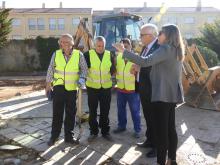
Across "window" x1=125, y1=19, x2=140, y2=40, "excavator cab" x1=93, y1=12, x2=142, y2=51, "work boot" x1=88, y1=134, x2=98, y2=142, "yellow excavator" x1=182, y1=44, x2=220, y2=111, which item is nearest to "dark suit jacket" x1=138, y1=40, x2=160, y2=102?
"work boot" x1=88, y1=134, x2=98, y2=142

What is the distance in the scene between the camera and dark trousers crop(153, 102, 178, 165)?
4.53 m

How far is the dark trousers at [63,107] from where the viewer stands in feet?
19.2

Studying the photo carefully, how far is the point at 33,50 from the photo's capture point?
94.2ft

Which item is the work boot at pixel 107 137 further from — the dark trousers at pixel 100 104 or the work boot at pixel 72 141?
the work boot at pixel 72 141

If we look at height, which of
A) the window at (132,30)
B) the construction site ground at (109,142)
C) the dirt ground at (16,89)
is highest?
the window at (132,30)

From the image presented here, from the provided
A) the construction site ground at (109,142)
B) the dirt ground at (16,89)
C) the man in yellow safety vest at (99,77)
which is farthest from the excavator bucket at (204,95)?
the dirt ground at (16,89)

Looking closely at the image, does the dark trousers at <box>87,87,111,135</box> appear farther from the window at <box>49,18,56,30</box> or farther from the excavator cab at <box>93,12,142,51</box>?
the window at <box>49,18,56,30</box>

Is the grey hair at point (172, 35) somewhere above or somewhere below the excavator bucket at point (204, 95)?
above

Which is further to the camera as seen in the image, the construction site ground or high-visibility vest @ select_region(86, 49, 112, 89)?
high-visibility vest @ select_region(86, 49, 112, 89)

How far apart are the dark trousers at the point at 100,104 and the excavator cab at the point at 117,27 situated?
21.1 feet

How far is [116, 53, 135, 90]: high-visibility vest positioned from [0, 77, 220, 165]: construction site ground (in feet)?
3.11

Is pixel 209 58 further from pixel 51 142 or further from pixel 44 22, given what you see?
pixel 44 22

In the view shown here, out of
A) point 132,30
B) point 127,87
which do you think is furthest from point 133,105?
point 132,30

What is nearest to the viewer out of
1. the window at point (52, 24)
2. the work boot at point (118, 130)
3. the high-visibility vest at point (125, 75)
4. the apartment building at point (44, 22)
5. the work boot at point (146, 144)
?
the work boot at point (146, 144)
